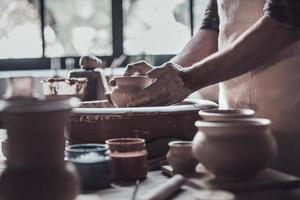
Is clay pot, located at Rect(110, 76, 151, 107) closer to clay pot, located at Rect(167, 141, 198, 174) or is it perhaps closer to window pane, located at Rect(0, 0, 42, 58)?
clay pot, located at Rect(167, 141, 198, 174)

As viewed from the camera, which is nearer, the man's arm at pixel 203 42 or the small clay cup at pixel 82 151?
the small clay cup at pixel 82 151

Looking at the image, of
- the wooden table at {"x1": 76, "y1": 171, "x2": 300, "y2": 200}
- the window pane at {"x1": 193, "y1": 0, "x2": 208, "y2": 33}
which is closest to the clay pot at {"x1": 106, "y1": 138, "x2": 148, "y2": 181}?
the wooden table at {"x1": 76, "y1": 171, "x2": 300, "y2": 200}

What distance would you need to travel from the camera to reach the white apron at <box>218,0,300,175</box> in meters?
1.84

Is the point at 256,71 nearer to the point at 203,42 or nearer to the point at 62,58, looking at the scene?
the point at 203,42

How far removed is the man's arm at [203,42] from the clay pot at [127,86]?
0.53m

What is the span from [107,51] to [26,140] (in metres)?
3.88

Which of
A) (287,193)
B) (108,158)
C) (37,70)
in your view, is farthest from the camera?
(37,70)

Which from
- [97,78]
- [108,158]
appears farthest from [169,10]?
[108,158]

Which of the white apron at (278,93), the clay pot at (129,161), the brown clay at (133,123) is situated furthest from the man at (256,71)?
the clay pot at (129,161)

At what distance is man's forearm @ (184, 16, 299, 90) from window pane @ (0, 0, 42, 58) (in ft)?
10.3

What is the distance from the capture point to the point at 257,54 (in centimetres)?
174

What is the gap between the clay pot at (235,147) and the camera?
124 cm

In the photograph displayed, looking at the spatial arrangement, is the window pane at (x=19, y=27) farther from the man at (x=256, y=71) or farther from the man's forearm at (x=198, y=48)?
the man at (x=256, y=71)

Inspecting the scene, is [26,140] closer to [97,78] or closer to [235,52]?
[235,52]
